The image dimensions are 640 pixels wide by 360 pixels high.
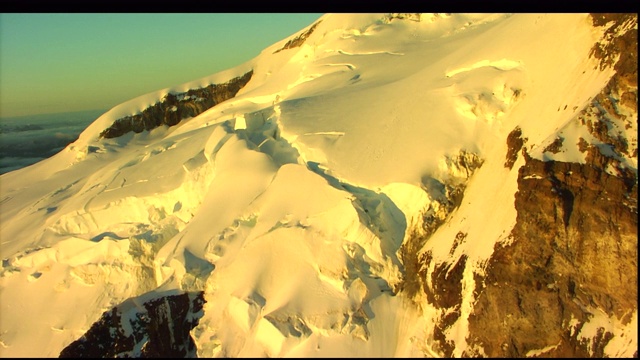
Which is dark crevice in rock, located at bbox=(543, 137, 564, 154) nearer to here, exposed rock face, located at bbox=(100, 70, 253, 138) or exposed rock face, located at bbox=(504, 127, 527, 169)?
exposed rock face, located at bbox=(504, 127, 527, 169)

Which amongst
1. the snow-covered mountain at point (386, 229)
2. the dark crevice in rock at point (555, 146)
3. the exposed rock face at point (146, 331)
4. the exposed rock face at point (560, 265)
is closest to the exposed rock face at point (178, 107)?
the snow-covered mountain at point (386, 229)

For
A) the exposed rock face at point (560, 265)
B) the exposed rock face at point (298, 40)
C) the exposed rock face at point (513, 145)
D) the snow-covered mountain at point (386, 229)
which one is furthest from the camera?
the exposed rock face at point (298, 40)

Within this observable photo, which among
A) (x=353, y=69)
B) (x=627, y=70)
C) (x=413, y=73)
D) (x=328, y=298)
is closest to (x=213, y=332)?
(x=328, y=298)

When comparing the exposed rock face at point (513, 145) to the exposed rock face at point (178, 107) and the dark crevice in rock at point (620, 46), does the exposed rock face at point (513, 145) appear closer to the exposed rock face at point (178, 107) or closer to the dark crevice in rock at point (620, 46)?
the dark crevice in rock at point (620, 46)

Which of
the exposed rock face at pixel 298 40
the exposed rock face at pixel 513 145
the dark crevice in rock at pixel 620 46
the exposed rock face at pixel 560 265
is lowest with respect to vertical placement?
the exposed rock face at pixel 560 265

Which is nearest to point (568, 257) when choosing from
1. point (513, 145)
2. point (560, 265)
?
point (560, 265)

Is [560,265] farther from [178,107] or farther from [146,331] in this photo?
[178,107]

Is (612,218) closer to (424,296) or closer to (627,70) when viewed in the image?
(627,70)

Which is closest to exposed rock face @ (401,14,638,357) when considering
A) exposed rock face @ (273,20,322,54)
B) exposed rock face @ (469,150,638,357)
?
exposed rock face @ (469,150,638,357)
